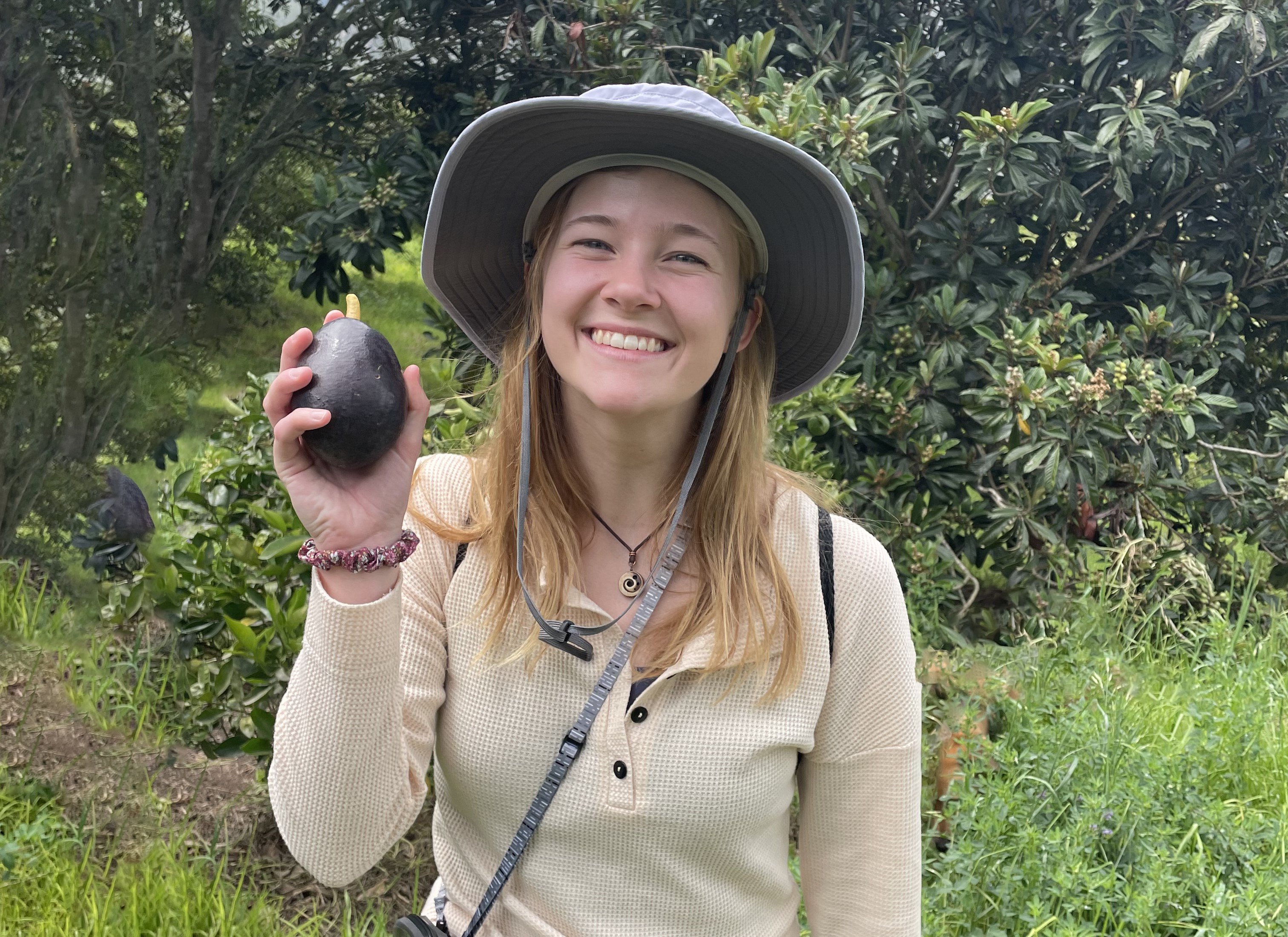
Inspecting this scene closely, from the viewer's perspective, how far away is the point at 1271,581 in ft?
13.1

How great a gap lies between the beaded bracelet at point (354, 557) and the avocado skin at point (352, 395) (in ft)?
0.31

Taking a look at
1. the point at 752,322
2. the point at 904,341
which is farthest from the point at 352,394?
the point at 904,341

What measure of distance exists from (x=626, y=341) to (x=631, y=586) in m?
0.34

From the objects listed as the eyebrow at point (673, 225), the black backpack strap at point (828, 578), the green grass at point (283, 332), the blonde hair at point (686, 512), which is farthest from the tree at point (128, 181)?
the black backpack strap at point (828, 578)

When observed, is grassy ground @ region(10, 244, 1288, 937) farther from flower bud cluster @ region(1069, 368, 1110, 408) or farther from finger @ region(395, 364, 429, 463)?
finger @ region(395, 364, 429, 463)

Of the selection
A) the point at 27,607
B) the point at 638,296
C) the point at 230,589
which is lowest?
the point at 27,607

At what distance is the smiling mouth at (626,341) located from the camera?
4.69 ft

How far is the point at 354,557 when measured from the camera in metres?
1.20

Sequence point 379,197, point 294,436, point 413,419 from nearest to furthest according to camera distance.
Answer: point 294,436 < point 413,419 < point 379,197

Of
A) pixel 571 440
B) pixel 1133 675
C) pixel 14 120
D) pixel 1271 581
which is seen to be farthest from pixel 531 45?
pixel 1271 581

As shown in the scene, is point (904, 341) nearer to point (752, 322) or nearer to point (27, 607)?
point (752, 322)

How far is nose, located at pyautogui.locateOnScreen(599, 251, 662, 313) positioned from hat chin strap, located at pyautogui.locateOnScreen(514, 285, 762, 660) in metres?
0.20

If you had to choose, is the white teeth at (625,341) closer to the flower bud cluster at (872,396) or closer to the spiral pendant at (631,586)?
the spiral pendant at (631,586)

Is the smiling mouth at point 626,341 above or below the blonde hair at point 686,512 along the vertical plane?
above
